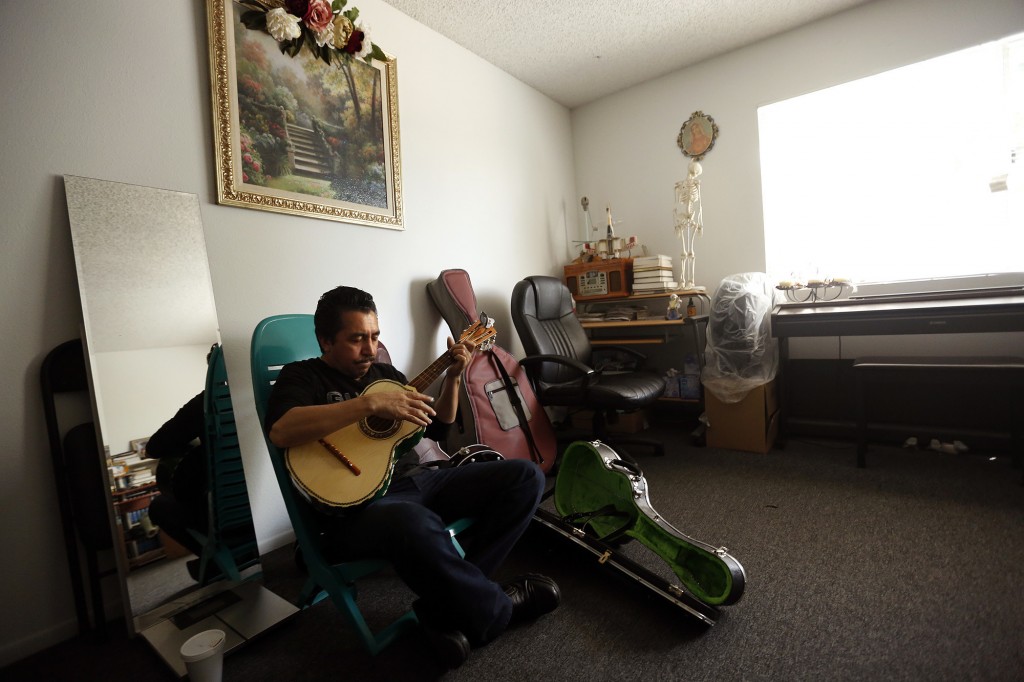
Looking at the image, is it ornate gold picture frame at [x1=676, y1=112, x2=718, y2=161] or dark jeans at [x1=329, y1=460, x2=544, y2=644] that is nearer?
dark jeans at [x1=329, y1=460, x2=544, y2=644]

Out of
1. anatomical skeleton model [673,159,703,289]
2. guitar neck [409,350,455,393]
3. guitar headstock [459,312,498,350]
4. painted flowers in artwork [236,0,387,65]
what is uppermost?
painted flowers in artwork [236,0,387,65]

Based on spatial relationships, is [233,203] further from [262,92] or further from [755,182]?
[755,182]

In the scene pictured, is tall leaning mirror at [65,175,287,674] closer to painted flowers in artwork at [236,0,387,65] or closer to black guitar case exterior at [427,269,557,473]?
painted flowers in artwork at [236,0,387,65]

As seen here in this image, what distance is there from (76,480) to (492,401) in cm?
164

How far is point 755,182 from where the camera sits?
3.21 m

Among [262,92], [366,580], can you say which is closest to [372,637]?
[366,580]

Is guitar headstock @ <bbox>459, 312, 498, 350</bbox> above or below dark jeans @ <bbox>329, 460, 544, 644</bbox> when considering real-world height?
above

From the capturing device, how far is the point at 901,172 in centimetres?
286

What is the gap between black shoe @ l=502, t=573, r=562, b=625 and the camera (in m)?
1.39

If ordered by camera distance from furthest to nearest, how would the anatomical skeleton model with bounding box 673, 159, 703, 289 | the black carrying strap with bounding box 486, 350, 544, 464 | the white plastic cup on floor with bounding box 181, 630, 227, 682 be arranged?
1. the anatomical skeleton model with bounding box 673, 159, 703, 289
2. the black carrying strap with bounding box 486, 350, 544, 464
3. the white plastic cup on floor with bounding box 181, 630, 227, 682

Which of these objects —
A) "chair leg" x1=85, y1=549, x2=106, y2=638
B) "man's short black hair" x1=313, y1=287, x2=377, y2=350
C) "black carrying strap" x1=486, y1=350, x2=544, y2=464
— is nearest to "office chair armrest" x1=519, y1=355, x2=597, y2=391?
"black carrying strap" x1=486, y1=350, x2=544, y2=464

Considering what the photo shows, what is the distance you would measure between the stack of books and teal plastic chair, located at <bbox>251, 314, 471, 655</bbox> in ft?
7.64

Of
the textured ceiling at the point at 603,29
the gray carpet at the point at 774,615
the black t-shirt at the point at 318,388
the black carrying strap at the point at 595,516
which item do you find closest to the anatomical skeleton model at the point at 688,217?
the textured ceiling at the point at 603,29

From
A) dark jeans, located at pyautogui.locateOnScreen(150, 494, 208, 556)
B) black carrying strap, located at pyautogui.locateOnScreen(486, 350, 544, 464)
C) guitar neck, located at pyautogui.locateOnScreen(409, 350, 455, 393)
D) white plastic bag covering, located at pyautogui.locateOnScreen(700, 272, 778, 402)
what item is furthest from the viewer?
white plastic bag covering, located at pyautogui.locateOnScreen(700, 272, 778, 402)
